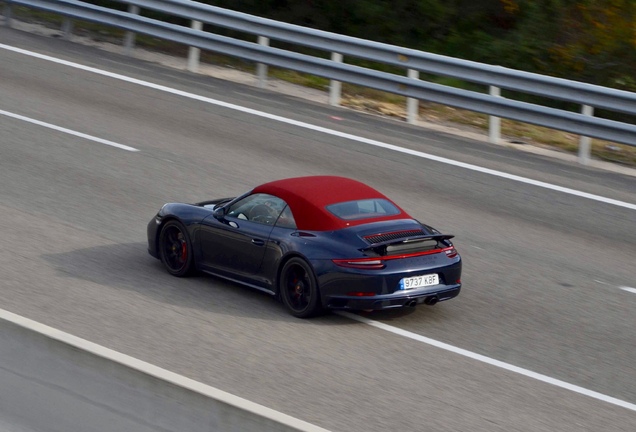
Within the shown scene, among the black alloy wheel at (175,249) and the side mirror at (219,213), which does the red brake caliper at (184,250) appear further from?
the side mirror at (219,213)

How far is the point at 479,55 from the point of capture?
20.5m

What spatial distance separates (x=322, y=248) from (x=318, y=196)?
635 mm

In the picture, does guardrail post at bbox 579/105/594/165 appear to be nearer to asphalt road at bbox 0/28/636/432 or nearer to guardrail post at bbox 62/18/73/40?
asphalt road at bbox 0/28/636/432

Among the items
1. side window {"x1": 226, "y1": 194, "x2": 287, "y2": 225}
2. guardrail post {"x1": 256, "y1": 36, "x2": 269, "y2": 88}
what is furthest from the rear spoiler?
guardrail post {"x1": 256, "y1": 36, "x2": 269, "y2": 88}

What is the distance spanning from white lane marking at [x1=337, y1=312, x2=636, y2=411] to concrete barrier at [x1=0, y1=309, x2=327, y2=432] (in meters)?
3.41

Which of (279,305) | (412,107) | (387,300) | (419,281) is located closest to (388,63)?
(412,107)

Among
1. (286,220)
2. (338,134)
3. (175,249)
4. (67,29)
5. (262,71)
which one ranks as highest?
(67,29)

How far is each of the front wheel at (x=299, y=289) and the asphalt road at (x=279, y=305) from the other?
15cm

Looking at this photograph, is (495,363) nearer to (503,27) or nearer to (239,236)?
(239,236)

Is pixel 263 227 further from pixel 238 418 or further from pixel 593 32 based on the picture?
pixel 593 32

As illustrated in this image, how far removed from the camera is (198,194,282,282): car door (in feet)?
31.1

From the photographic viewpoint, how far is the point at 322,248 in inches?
349

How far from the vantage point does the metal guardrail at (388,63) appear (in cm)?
1481

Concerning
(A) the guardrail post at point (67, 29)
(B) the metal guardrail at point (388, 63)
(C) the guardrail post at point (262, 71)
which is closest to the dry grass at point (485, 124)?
(B) the metal guardrail at point (388, 63)
